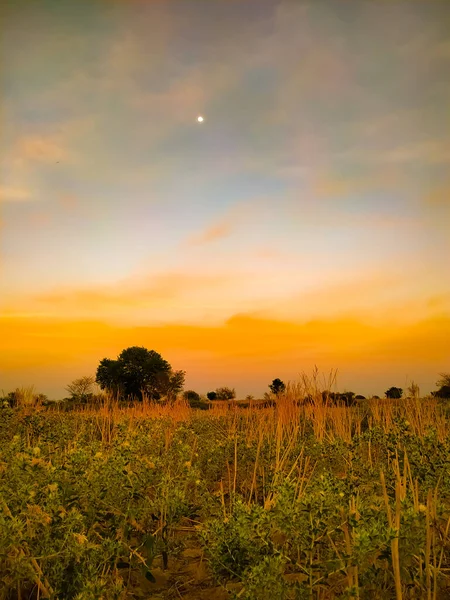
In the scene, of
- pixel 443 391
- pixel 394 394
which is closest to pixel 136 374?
pixel 443 391

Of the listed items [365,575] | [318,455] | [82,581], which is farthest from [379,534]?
[318,455]

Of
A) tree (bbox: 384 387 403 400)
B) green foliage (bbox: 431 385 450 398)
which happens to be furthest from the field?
green foliage (bbox: 431 385 450 398)

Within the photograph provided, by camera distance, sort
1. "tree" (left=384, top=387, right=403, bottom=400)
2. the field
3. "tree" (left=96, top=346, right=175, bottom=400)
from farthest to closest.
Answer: "tree" (left=96, top=346, right=175, bottom=400) → "tree" (left=384, top=387, right=403, bottom=400) → the field

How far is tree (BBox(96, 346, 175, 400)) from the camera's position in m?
32.5

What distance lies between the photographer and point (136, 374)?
108ft

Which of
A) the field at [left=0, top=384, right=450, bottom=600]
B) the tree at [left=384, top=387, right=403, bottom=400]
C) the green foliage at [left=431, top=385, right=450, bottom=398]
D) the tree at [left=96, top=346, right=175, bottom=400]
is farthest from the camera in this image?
the tree at [left=96, top=346, right=175, bottom=400]

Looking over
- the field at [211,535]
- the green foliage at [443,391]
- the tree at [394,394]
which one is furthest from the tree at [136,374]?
the field at [211,535]

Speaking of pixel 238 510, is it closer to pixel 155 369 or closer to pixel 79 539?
pixel 79 539

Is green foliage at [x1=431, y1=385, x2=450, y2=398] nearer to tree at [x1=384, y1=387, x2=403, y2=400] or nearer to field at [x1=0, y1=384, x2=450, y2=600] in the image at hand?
tree at [x1=384, y1=387, x2=403, y2=400]

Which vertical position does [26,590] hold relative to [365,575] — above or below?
below

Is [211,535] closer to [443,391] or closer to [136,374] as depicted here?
[443,391]

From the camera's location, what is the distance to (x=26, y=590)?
2.99 meters

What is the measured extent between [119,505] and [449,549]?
228 centimetres

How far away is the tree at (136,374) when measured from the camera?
32522 millimetres
